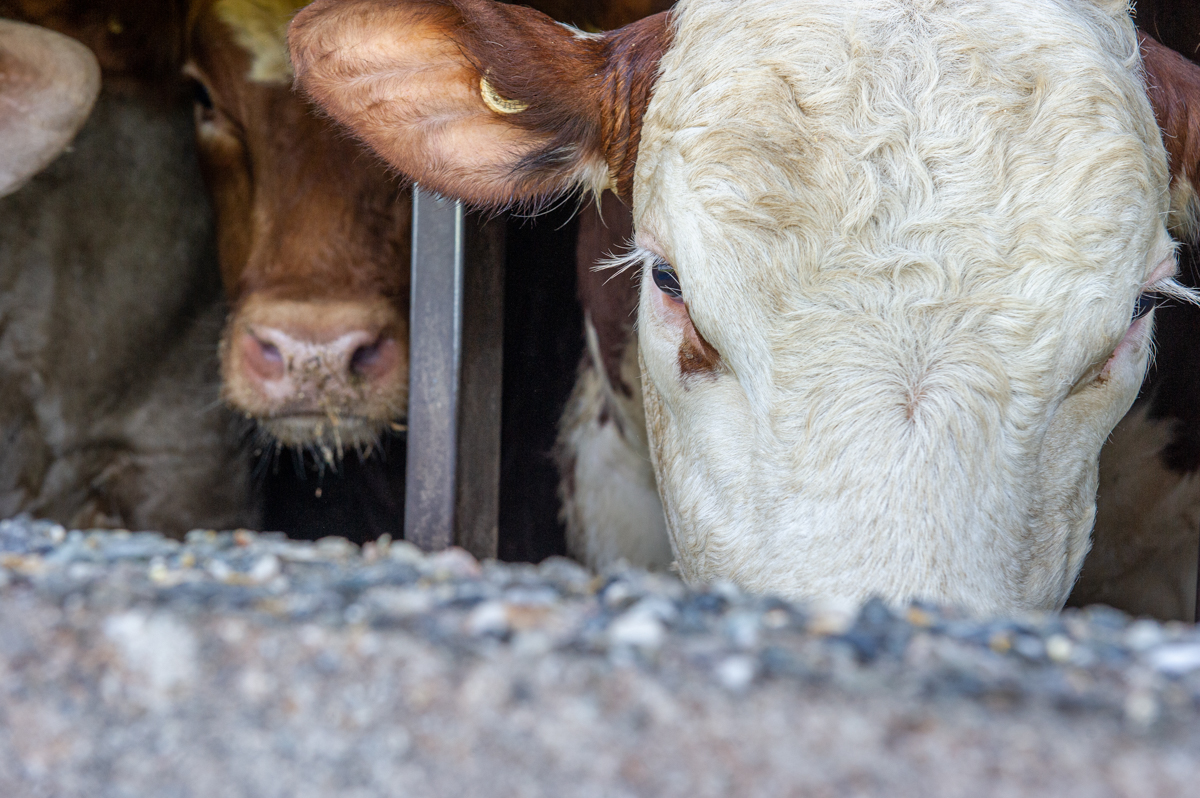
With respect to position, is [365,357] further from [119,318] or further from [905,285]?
[905,285]

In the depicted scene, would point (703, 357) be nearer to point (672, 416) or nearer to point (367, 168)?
point (672, 416)

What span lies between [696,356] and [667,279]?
6.1 inches

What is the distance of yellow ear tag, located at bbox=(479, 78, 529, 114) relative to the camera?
6.94 feet

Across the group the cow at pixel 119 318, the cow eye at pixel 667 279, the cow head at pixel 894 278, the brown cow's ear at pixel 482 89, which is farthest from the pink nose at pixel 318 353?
the cow eye at pixel 667 279

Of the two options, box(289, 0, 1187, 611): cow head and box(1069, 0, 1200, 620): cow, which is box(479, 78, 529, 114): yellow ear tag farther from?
box(1069, 0, 1200, 620): cow

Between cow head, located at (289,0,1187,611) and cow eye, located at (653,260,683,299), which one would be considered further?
cow eye, located at (653,260,683,299)

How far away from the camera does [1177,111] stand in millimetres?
2039

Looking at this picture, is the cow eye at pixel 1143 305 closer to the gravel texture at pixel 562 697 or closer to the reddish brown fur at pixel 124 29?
the gravel texture at pixel 562 697

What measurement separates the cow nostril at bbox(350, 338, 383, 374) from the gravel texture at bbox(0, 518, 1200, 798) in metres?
2.11

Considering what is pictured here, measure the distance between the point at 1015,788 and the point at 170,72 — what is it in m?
4.10

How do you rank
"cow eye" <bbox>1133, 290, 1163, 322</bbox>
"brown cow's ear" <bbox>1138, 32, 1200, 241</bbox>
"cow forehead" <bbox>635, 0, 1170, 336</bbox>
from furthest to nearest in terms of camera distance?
"brown cow's ear" <bbox>1138, 32, 1200, 241</bbox> → "cow eye" <bbox>1133, 290, 1163, 322</bbox> → "cow forehead" <bbox>635, 0, 1170, 336</bbox>

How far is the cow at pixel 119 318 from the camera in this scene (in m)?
3.64

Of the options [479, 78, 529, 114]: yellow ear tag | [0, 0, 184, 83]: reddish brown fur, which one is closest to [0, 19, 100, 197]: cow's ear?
[0, 0, 184, 83]: reddish brown fur

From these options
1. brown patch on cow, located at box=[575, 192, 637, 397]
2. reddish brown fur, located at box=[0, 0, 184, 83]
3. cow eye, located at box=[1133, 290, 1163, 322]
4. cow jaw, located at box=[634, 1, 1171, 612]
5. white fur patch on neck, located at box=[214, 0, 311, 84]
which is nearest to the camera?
cow jaw, located at box=[634, 1, 1171, 612]
